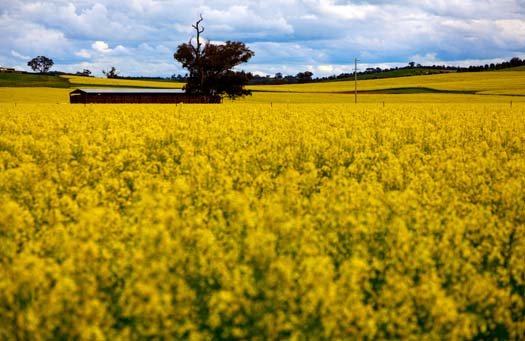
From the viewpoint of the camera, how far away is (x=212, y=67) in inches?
2340

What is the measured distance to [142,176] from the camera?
10484mm

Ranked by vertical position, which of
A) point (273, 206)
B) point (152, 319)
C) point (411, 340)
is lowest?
point (411, 340)

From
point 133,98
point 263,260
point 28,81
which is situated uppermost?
point 28,81

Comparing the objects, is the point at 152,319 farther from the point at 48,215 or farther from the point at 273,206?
the point at 48,215

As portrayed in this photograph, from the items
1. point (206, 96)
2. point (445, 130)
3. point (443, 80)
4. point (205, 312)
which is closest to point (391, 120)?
point (445, 130)

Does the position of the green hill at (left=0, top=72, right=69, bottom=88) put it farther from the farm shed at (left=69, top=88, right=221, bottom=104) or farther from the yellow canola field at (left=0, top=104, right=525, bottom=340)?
the yellow canola field at (left=0, top=104, right=525, bottom=340)

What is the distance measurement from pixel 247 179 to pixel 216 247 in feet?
13.0

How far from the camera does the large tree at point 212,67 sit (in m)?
59.2

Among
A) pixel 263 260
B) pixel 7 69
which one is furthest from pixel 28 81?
pixel 263 260

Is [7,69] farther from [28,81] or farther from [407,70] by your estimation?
[407,70]

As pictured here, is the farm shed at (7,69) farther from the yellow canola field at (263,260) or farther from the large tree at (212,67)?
the yellow canola field at (263,260)


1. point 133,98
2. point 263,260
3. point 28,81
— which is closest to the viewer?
point 263,260

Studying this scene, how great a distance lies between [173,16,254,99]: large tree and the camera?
5925cm

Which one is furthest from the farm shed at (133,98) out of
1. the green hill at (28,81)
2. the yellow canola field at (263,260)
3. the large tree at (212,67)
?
the yellow canola field at (263,260)
